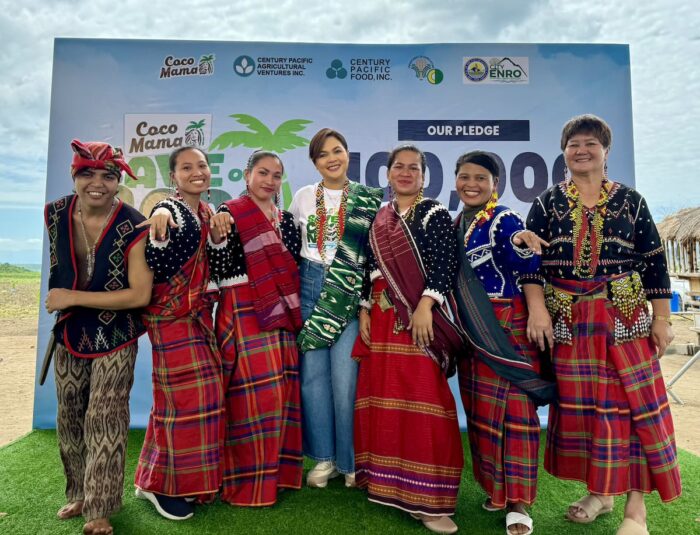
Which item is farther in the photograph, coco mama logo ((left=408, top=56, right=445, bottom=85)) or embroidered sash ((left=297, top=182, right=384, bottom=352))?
coco mama logo ((left=408, top=56, right=445, bottom=85))

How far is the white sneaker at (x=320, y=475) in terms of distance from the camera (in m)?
2.76

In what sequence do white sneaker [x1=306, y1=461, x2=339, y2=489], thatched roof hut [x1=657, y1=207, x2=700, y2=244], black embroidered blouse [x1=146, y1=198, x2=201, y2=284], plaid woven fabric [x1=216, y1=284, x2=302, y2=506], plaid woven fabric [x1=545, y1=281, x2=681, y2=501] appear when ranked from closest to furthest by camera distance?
plaid woven fabric [x1=545, y1=281, x2=681, y2=501] < black embroidered blouse [x1=146, y1=198, x2=201, y2=284] < plaid woven fabric [x1=216, y1=284, x2=302, y2=506] < white sneaker [x1=306, y1=461, x2=339, y2=489] < thatched roof hut [x1=657, y1=207, x2=700, y2=244]

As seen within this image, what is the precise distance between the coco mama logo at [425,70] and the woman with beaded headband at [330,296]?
1.63 m

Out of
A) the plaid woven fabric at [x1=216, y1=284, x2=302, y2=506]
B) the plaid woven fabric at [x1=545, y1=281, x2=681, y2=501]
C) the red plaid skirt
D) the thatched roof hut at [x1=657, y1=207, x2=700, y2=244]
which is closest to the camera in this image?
the plaid woven fabric at [x1=545, y1=281, x2=681, y2=501]

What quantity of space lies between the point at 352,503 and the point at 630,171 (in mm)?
3220

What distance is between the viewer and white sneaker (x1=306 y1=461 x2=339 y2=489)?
276 cm

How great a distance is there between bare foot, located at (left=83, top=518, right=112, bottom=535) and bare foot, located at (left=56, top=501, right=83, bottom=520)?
0.89 ft

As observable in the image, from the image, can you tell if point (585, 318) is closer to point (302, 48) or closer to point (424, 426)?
point (424, 426)

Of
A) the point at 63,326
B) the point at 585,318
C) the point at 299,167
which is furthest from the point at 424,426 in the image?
the point at 299,167

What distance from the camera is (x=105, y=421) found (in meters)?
2.25

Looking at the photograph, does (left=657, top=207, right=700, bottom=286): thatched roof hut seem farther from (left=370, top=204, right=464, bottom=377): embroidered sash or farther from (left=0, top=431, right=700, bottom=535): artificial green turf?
(left=370, top=204, right=464, bottom=377): embroidered sash

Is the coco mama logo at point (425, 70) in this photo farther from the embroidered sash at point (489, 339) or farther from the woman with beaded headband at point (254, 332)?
the embroidered sash at point (489, 339)

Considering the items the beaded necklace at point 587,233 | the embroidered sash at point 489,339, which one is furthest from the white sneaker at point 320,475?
the beaded necklace at point 587,233

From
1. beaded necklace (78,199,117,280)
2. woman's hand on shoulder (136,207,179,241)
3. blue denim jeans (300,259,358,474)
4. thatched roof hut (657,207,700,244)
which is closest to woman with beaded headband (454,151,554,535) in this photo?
blue denim jeans (300,259,358,474)
